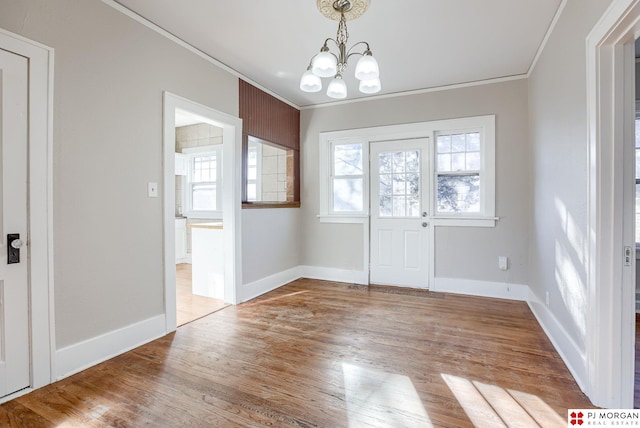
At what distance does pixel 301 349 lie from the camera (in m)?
2.54

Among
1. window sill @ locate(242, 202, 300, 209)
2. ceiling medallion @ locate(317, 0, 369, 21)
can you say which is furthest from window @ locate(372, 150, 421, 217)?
ceiling medallion @ locate(317, 0, 369, 21)

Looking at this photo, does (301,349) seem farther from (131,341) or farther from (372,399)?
(131,341)

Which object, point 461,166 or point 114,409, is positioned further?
point 461,166

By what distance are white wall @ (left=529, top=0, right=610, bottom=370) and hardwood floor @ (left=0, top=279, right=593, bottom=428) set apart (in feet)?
1.49

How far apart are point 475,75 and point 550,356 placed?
3058 millimetres

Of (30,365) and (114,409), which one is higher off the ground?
(30,365)

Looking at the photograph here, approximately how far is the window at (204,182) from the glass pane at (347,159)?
2510mm

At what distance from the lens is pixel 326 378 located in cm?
211

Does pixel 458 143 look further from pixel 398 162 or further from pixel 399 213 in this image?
pixel 399 213

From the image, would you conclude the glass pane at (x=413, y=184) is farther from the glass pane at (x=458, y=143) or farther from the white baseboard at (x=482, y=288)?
the white baseboard at (x=482, y=288)

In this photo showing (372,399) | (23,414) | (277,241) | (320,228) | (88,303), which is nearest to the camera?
(23,414)

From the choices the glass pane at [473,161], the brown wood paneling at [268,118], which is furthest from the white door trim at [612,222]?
the brown wood paneling at [268,118]

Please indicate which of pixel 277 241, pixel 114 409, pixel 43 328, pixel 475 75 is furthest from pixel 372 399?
pixel 475 75

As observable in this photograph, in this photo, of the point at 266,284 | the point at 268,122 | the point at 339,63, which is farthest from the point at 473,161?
the point at 266,284
